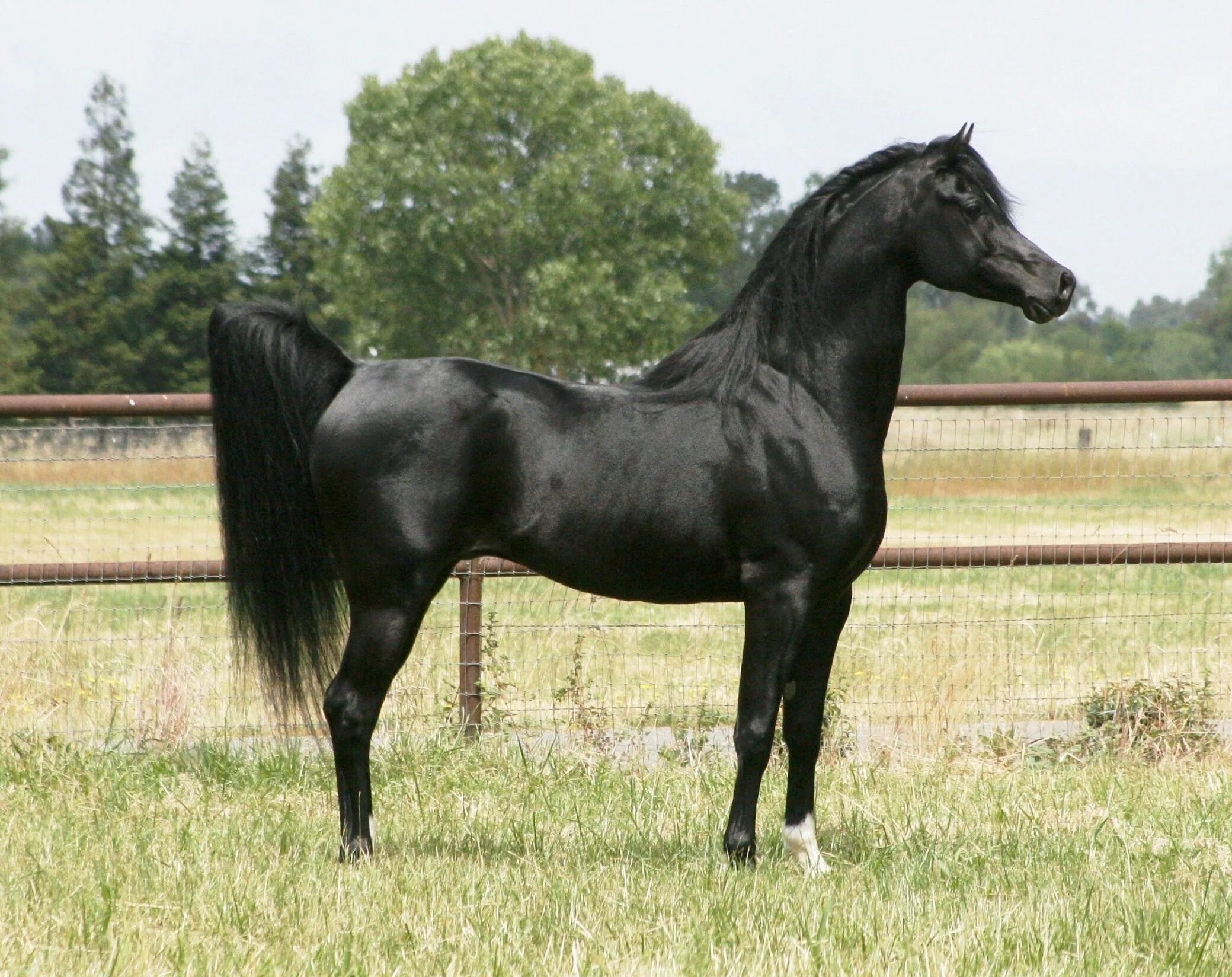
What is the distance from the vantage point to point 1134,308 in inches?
6033

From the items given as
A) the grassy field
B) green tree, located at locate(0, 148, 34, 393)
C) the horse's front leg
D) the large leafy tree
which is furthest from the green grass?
green tree, located at locate(0, 148, 34, 393)

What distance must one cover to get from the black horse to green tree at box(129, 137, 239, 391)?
41865 millimetres

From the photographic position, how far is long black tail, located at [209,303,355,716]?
13.1 ft

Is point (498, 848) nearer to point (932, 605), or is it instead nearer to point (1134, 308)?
point (932, 605)

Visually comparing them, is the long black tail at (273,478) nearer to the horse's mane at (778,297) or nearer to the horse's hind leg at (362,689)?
the horse's hind leg at (362,689)

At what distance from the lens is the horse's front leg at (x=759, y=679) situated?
373 cm

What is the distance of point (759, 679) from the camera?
3.79 metres

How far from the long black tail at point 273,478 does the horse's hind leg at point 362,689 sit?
241 millimetres

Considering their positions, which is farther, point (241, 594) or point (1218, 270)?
point (1218, 270)

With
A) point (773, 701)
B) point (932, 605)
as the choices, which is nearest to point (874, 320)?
point (773, 701)

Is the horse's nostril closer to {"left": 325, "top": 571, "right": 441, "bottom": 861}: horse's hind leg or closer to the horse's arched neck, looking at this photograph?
the horse's arched neck

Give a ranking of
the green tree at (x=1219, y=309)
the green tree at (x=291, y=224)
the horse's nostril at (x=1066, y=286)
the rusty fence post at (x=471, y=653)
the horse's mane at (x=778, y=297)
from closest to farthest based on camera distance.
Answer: the horse's nostril at (x=1066, y=286) → the horse's mane at (x=778, y=297) → the rusty fence post at (x=471, y=653) → the green tree at (x=291, y=224) → the green tree at (x=1219, y=309)

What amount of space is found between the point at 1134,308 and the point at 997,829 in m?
162

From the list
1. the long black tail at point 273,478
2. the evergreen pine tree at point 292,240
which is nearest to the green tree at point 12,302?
the evergreen pine tree at point 292,240
